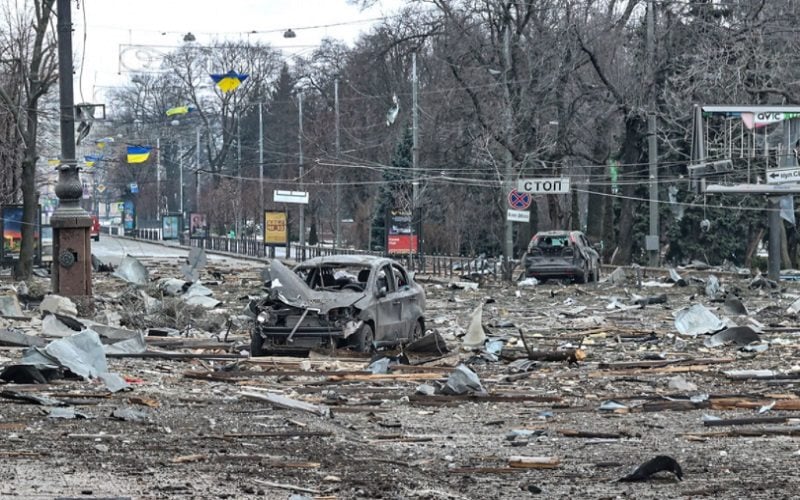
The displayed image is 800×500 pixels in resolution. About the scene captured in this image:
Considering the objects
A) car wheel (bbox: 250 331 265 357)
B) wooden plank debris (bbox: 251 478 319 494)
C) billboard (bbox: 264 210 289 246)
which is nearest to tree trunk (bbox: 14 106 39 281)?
billboard (bbox: 264 210 289 246)

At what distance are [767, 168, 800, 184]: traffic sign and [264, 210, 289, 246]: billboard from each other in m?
27.2

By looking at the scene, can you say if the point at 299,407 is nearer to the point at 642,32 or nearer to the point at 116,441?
the point at 116,441

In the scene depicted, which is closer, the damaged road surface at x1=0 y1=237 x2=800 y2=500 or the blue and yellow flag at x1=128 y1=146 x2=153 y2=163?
the damaged road surface at x1=0 y1=237 x2=800 y2=500

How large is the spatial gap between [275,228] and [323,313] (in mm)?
46726

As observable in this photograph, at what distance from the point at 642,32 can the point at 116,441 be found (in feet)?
160

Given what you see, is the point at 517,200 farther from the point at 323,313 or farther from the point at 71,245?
the point at 323,313

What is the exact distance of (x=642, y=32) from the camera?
56.5 meters

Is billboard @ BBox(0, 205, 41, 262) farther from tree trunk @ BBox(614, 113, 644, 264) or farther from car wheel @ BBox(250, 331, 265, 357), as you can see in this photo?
car wheel @ BBox(250, 331, 265, 357)

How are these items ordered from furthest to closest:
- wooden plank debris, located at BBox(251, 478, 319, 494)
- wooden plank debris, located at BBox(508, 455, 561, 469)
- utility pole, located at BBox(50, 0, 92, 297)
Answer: utility pole, located at BBox(50, 0, 92, 297) → wooden plank debris, located at BBox(508, 455, 561, 469) → wooden plank debris, located at BBox(251, 478, 319, 494)

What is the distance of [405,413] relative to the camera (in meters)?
13.6

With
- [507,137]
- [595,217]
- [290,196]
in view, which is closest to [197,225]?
[290,196]

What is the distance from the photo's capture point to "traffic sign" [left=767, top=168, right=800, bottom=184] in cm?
4341

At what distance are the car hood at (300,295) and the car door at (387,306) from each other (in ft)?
1.44

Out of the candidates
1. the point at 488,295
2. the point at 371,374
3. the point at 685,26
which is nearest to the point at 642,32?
the point at 685,26
